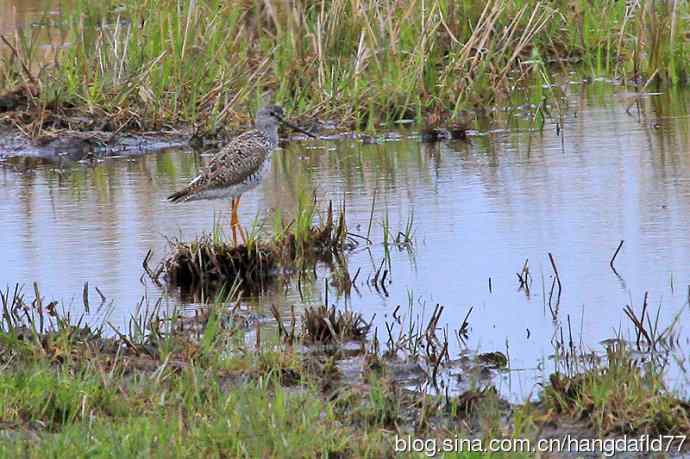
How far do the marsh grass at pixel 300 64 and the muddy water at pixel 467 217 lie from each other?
55 centimetres

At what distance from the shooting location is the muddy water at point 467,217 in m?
8.16

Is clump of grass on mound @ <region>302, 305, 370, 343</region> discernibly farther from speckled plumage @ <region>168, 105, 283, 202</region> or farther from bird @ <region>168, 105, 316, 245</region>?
speckled plumage @ <region>168, 105, 283, 202</region>

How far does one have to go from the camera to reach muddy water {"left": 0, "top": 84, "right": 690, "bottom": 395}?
26.8 feet

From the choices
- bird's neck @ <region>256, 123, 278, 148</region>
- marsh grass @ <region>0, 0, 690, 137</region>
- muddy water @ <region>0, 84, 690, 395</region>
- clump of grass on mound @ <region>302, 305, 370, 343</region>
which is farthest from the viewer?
marsh grass @ <region>0, 0, 690, 137</region>

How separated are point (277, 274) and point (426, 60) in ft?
19.5

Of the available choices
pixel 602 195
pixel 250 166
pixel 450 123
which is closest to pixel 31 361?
pixel 250 166

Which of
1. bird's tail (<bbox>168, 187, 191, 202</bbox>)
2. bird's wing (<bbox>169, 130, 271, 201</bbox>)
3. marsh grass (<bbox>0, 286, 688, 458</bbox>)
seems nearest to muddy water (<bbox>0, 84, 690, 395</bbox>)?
bird's tail (<bbox>168, 187, 191, 202</bbox>)

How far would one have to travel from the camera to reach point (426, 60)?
14.6 m

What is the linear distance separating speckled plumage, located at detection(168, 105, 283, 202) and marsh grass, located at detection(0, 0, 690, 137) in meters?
3.23

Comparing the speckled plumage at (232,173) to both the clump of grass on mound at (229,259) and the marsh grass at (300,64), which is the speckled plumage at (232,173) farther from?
the marsh grass at (300,64)

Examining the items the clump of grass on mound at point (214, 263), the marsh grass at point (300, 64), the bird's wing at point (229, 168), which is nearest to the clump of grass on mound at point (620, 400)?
the clump of grass on mound at point (214, 263)

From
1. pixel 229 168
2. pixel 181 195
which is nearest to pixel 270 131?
pixel 229 168

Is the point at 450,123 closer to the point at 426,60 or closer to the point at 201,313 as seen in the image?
the point at 426,60

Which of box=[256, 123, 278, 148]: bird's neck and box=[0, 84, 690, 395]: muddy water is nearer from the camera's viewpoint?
box=[0, 84, 690, 395]: muddy water
